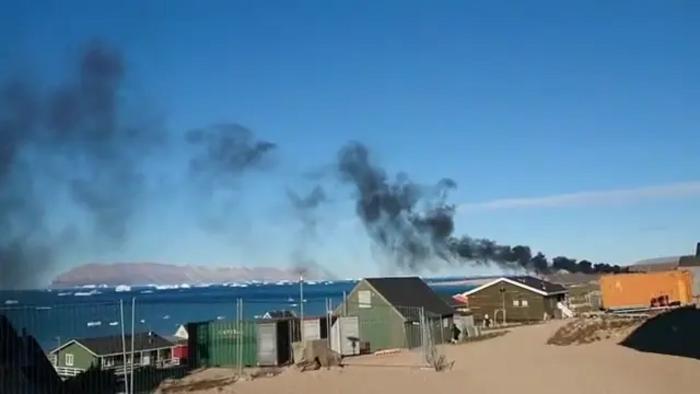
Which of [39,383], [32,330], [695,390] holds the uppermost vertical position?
[32,330]

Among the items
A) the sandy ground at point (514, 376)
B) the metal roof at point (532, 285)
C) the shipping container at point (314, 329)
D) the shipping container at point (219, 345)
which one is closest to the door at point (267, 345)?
the shipping container at point (219, 345)

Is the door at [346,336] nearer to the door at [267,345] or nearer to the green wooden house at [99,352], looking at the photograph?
the door at [267,345]

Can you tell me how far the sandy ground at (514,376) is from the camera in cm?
2005

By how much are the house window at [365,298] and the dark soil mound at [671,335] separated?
13.6 meters

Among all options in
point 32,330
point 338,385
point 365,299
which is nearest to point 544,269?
point 365,299

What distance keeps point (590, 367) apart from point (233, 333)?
44.6 ft

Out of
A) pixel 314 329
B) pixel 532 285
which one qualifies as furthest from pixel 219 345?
pixel 532 285

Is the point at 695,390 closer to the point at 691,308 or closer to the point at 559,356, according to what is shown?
the point at 559,356

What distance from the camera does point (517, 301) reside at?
2365 inches

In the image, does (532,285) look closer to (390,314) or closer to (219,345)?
(390,314)

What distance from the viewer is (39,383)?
1742cm

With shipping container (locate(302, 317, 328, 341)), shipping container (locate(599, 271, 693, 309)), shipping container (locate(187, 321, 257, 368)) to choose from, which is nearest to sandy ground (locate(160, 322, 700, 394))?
shipping container (locate(187, 321, 257, 368))

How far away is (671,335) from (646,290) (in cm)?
1677

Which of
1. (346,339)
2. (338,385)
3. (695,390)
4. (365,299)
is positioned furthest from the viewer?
(365,299)
